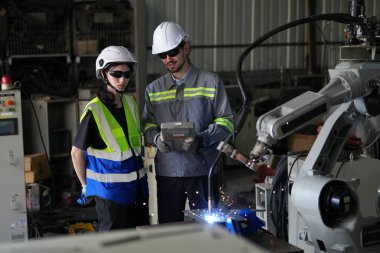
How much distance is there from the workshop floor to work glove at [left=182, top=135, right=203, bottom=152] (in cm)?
281

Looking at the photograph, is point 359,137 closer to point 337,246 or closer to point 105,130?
point 337,246

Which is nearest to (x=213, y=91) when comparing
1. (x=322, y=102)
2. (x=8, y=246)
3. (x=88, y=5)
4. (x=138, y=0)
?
(x=322, y=102)

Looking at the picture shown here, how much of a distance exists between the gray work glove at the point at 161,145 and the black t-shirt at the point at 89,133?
0.63 ft

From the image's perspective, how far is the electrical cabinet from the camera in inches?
299

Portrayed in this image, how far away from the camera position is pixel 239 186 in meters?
8.12

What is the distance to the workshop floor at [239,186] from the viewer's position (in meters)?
7.05

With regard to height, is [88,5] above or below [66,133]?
above

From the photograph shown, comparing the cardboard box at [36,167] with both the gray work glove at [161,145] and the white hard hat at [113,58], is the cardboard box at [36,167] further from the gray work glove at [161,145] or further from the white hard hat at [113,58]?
the gray work glove at [161,145]

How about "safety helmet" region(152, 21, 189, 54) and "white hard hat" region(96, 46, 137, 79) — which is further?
"safety helmet" region(152, 21, 189, 54)

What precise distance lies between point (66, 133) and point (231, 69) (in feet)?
9.34

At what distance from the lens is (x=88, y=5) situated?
788 cm

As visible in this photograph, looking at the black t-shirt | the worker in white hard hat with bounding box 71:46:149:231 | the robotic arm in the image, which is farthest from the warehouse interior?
the black t-shirt

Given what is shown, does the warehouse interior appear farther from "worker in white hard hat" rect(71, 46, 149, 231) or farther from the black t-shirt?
the black t-shirt

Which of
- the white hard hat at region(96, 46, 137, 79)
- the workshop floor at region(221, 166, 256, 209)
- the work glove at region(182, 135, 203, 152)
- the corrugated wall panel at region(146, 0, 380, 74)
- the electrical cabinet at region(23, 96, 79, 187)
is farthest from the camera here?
the corrugated wall panel at region(146, 0, 380, 74)
